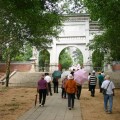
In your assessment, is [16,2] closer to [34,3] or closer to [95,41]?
[34,3]

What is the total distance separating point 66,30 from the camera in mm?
48719

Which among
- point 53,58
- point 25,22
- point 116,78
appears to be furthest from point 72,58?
point 25,22

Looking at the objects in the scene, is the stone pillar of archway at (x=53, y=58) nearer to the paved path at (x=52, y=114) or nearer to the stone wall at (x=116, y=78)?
the stone wall at (x=116, y=78)

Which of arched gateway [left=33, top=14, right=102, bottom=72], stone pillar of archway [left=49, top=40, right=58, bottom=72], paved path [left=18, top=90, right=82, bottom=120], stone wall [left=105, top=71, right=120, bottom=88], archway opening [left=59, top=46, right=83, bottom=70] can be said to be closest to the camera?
paved path [left=18, top=90, right=82, bottom=120]

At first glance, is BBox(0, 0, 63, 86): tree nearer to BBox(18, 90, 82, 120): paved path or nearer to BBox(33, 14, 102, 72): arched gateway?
BBox(18, 90, 82, 120): paved path

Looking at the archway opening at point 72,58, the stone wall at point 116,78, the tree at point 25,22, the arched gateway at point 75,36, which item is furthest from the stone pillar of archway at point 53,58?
the archway opening at point 72,58

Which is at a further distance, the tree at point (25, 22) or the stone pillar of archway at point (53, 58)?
the stone pillar of archway at point (53, 58)

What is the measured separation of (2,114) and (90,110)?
422cm

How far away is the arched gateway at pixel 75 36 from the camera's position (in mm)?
48125

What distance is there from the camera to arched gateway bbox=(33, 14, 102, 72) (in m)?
48.1

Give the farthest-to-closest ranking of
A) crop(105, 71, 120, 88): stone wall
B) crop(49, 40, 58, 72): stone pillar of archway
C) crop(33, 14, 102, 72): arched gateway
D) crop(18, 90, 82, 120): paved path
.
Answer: crop(33, 14, 102, 72): arched gateway → crop(49, 40, 58, 72): stone pillar of archway → crop(105, 71, 120, 88): stone wall → crop(18, 90, 82, 120): paved path

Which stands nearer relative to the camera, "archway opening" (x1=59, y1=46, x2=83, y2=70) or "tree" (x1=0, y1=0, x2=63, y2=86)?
"tree" (x1=0, y1=0, x2=63, y2=86)

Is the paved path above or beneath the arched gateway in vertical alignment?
beneath

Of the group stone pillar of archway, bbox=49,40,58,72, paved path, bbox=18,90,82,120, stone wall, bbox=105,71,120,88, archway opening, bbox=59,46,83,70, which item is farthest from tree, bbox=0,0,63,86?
archway opening, bbox=59,46,83,70
